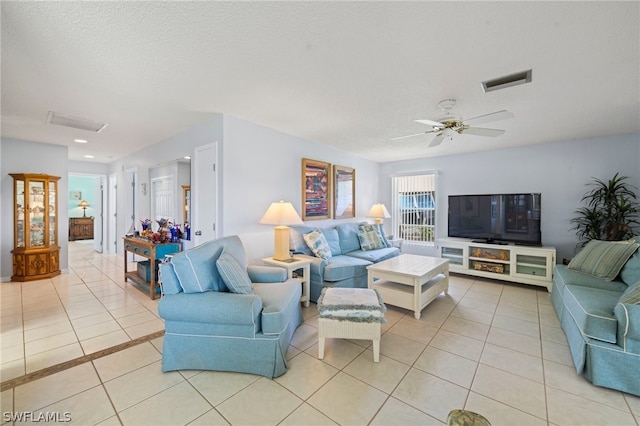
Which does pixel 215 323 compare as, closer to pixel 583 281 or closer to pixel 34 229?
pixel 583 281

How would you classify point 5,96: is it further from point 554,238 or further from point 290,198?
point 554,238

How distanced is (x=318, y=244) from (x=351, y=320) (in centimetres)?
171

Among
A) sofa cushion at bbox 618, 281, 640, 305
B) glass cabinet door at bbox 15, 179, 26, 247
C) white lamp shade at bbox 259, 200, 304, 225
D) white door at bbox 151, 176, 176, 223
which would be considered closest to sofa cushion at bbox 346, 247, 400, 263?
white lamp shade at bbox 259, 200, 304, 225

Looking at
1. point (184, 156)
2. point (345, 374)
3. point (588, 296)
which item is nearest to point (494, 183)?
point (588, 296)

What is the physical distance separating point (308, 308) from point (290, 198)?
1.69 meters

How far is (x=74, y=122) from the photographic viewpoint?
3568 millimetres

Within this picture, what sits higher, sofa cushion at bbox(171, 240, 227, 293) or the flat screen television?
the flat screen television

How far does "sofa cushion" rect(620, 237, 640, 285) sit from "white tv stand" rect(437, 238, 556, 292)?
4.15 ft

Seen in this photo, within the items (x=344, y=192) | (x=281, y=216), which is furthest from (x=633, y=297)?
(x=344, y=192)

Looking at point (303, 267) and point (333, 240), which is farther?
point (333, 240)

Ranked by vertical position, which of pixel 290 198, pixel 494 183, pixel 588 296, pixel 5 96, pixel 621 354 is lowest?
pixel 621 354

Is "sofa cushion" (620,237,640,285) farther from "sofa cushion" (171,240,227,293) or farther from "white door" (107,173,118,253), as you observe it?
"white door" (107,173,118,253)

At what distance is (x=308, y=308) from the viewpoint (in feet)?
11.2

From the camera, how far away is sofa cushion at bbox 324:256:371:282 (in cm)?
348
